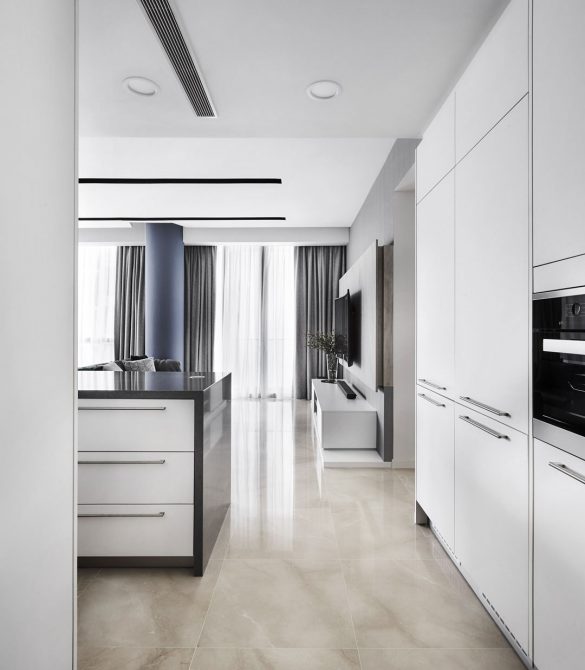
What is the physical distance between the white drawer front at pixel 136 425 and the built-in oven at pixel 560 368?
1400 millimetres

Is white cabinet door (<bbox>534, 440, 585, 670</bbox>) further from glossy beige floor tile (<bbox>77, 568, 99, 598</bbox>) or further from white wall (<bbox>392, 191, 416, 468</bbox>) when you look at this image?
white wall (<bbox>392, 191, 416, 468</bbox>)

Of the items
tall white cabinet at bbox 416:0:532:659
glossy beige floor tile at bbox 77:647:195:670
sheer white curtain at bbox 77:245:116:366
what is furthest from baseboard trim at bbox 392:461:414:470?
sheer white curtain at bbox 77:245:116:366

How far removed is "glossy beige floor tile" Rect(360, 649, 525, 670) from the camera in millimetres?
1479

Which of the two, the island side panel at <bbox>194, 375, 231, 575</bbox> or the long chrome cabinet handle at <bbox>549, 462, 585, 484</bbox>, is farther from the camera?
the island side panel at <bbox>194, 375, 231, 575</bbox>

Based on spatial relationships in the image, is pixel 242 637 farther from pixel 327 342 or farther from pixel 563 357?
pixel 327 342

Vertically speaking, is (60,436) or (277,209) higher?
(277,209)

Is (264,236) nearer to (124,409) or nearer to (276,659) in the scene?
(124,409)

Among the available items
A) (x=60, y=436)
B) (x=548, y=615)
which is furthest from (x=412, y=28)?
(x=548, y=615)

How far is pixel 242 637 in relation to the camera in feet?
5.32

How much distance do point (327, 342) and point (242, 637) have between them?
5044 mm

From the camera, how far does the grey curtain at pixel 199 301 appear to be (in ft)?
24.8

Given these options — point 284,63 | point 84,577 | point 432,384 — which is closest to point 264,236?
point 284,63

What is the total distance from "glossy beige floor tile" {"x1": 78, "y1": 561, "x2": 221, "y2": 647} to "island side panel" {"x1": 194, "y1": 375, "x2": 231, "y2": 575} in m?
0.12

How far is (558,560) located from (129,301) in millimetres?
7440
